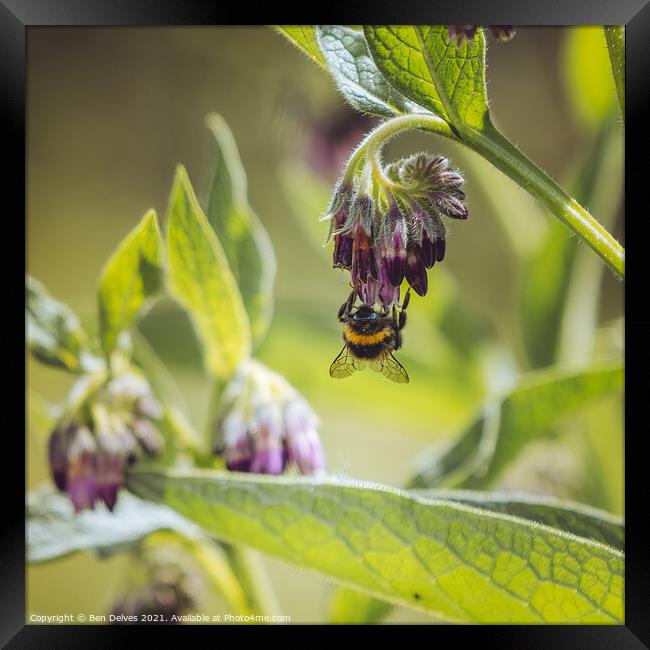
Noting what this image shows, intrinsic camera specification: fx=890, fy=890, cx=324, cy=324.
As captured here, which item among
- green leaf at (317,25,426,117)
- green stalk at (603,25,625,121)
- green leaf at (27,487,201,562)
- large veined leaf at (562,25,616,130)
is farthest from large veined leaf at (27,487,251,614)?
large veined leaf at (562,25,616,130)

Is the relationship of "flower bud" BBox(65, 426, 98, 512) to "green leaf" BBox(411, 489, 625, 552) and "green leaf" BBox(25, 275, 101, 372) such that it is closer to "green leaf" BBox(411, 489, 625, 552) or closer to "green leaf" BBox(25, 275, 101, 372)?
"green leaf" BBox(25, 275, 101, 372)

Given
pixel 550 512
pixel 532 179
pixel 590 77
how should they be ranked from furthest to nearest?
pixel 590 77
pixel 550 512
pixel 532 179

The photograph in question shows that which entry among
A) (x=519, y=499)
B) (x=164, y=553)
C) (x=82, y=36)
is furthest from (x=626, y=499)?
(x=82, y=36)

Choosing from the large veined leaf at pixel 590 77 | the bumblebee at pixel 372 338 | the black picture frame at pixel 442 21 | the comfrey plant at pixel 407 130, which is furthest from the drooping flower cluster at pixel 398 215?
the large veined leaf at pixel 590 77

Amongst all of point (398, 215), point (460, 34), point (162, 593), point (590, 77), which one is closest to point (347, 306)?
point (398, 215)

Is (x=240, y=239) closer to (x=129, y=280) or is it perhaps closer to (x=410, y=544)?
(x=129, y=280)

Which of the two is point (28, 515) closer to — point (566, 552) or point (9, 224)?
point (9, 224)
